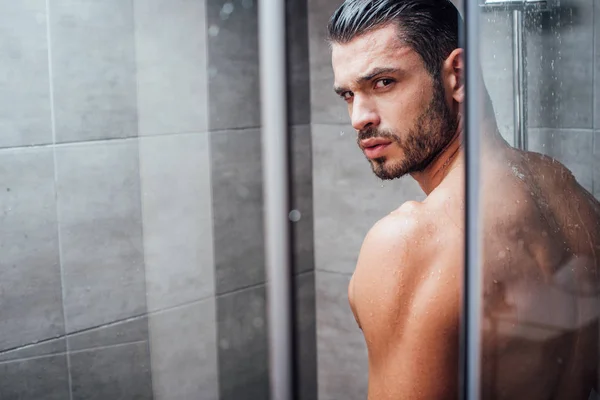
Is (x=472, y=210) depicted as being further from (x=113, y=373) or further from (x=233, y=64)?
(x=113, y=373)

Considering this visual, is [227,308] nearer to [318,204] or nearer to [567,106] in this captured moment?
[318,204]

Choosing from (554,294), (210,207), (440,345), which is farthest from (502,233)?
(210,207)

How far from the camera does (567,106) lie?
59 cm

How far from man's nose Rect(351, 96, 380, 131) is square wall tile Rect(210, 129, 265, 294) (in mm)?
403

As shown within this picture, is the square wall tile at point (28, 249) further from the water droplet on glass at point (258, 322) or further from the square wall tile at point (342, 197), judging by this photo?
the square wall tile at point (342, 197)

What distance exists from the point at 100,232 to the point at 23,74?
0.91 feet

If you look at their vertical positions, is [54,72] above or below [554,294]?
above

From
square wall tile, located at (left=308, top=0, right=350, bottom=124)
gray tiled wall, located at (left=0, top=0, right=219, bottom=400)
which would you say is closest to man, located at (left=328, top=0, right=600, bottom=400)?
square wall tile, located at (left=308, top=0, right=350, bottom=124)

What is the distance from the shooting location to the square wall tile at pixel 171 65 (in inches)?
47.3

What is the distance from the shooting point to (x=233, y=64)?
4.05 ft

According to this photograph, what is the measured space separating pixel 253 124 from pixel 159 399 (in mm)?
503

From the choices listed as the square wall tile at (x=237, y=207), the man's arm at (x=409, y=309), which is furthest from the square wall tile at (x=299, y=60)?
the man's arm at (x=409, y=309)

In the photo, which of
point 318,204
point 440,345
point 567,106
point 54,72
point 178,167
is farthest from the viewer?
point 318,204

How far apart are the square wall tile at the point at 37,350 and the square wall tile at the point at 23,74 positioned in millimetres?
319
